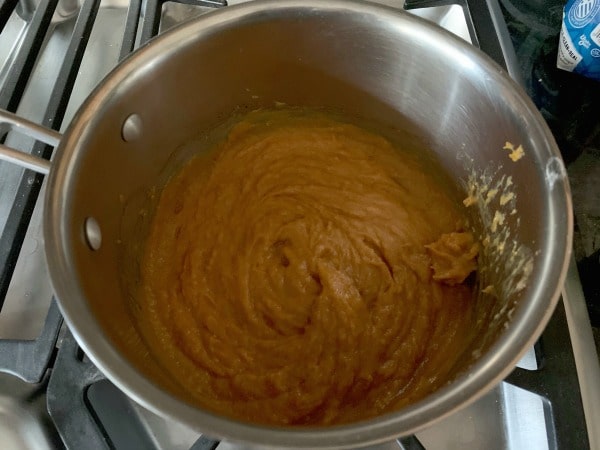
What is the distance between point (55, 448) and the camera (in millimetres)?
869

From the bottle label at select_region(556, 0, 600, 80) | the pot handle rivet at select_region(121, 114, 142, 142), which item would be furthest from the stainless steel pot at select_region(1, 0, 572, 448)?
the bottle label at select_region(556, 0, 600, 80)

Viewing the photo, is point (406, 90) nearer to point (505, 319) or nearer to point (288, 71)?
point (288, 71)

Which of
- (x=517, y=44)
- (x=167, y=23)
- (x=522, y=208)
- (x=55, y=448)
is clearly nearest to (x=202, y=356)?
(x=55, y=448)

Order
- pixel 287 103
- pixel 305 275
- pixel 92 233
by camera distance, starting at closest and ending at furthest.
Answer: pixel 92 233 → pixel 305 275 → pixel 287 103

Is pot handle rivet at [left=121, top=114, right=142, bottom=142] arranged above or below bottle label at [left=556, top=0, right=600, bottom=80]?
below

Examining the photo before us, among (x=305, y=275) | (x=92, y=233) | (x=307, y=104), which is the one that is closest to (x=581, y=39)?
(x=307, y=104)

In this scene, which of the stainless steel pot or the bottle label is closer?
the stainless steel pot

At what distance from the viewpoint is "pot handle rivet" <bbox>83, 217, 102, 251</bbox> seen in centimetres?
88

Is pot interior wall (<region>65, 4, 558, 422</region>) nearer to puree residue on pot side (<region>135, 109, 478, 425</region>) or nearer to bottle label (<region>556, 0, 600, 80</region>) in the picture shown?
puree residue on pot side (<region>135, 109, 478, 425</region>)

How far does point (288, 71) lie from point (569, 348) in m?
0.77

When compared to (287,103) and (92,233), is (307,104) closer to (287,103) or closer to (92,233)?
(287,103)

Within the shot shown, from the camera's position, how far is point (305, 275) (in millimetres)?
1113

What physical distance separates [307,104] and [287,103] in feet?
0.15

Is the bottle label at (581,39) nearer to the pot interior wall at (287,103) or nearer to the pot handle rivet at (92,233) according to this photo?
the pot interior wall at (287,103)
